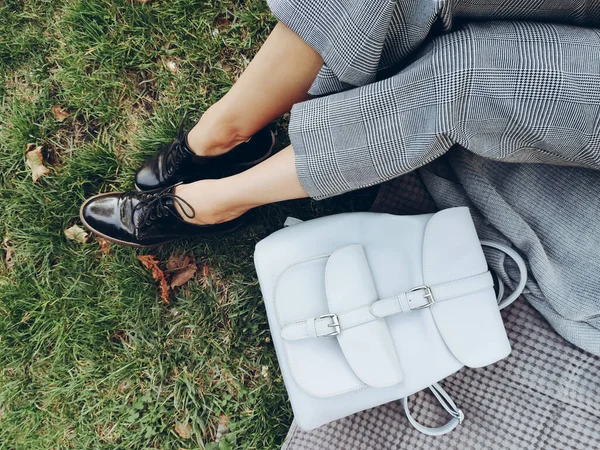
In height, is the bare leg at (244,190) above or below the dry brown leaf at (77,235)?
above

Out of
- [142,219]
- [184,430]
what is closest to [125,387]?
[184,430]

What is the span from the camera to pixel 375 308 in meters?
1.04

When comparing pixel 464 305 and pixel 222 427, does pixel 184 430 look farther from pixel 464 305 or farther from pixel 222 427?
pixel 464 305

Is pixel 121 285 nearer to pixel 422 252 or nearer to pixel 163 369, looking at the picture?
pixel 163 369

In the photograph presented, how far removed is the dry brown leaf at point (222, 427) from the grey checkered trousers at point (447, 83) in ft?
3.23

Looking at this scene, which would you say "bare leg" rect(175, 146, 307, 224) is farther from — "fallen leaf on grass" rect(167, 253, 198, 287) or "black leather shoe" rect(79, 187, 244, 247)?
"fallen leaf on grass" rect(167, 253, 198, 287)

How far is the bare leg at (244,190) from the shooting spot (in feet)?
3.59

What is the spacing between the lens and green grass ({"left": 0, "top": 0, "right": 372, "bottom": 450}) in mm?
1586

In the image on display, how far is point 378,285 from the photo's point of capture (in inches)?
44.3

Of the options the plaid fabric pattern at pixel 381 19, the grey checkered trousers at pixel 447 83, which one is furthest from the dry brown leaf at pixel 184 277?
the plaid fabric pattern at pixel 381 19

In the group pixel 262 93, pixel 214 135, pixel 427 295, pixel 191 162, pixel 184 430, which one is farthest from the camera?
pixel 184 430

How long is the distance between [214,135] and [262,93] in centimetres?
23

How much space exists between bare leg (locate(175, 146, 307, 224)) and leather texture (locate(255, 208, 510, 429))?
114 millimetres

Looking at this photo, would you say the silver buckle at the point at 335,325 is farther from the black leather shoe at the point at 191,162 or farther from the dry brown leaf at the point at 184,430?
the dry brown leaf at the point at 184,430
